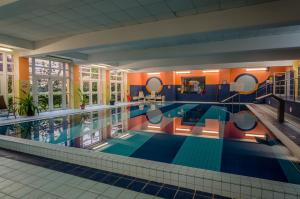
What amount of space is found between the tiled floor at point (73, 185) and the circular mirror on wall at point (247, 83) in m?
13.2

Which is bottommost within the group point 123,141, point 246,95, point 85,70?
point 123,141

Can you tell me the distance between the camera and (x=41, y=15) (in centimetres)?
421

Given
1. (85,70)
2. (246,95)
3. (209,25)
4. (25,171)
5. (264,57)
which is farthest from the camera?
(246,95)

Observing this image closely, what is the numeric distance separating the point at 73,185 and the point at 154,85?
14.6m

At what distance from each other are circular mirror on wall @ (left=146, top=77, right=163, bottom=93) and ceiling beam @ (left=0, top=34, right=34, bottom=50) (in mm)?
10898

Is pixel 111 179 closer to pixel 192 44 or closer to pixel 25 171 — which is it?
pixel 25 171

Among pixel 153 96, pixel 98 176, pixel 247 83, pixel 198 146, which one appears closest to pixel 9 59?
pixel 98 176

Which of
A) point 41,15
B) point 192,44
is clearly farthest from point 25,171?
point 192,44

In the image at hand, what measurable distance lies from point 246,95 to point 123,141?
12444 millimetres

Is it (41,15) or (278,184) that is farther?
(41,15)

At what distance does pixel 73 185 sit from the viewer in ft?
7.09

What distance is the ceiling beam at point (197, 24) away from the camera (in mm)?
3590

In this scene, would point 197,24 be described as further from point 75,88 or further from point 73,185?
point 75,88

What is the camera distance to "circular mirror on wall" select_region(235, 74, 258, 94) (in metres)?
13.6
